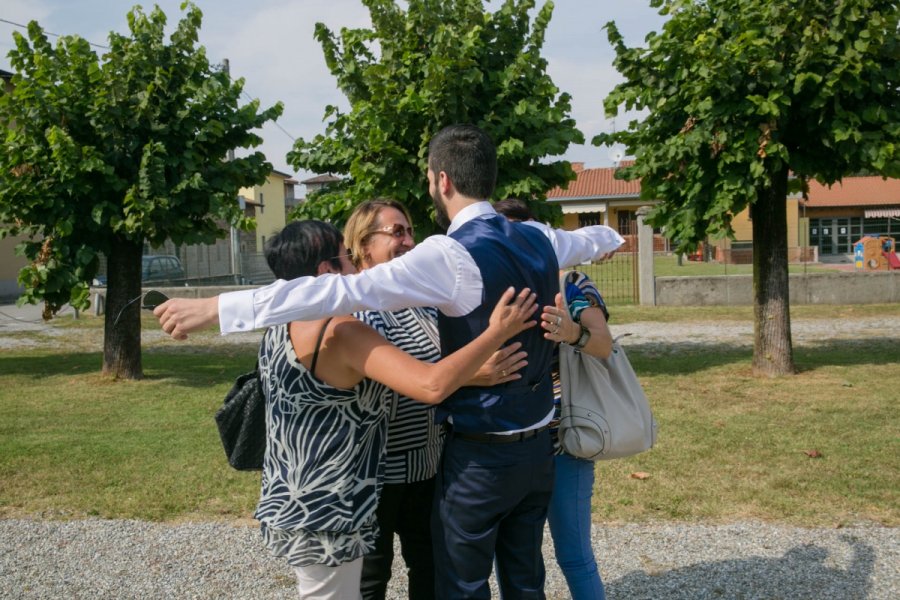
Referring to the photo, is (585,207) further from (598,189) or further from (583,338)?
(583,338)

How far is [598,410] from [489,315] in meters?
0.79

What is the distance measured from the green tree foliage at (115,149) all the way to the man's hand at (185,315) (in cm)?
827

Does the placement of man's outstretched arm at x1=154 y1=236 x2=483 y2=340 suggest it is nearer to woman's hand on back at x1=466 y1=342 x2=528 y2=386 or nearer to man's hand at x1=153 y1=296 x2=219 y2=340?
man's hand at x1=153 y1=296 x2=219 y2=340

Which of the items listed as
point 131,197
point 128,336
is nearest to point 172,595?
point 131,197

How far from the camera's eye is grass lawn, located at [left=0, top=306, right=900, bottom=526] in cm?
531

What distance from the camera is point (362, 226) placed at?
3.30m

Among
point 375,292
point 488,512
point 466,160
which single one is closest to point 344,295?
point 375,292

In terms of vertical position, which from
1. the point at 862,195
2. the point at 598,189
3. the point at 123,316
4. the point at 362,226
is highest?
the point at 598,189

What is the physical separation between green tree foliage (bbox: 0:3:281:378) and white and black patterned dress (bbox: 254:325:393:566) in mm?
8095

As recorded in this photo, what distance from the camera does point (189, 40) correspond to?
10.6m

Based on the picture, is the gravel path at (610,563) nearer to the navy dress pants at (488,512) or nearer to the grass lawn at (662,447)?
the grass lawn at (662,447)

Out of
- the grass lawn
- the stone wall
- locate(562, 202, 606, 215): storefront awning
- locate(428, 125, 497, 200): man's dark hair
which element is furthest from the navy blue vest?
locate(562, 202, 606, 215): storefront awning

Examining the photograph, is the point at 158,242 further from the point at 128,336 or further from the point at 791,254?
the point at 791,254

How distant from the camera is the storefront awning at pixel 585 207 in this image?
50.8 meters
